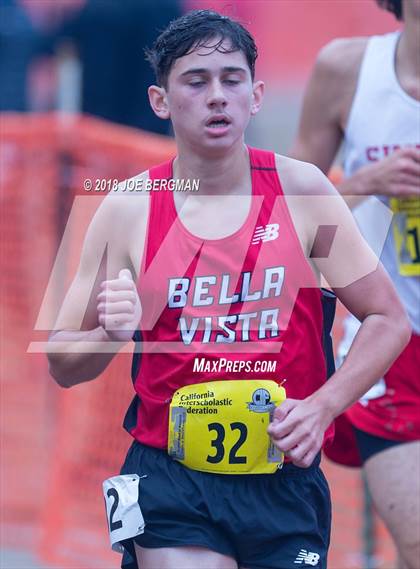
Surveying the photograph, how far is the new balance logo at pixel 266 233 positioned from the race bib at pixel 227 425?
37 centimetres

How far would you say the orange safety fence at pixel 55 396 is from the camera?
5852 mm

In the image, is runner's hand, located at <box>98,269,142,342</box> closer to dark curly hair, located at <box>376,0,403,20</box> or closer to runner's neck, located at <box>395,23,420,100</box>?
runner's neck, located at <box>395,23,420,100</box>

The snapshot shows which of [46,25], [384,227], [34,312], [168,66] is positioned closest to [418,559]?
[384,227]

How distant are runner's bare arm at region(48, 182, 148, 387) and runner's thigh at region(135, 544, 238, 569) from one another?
53 centimetres

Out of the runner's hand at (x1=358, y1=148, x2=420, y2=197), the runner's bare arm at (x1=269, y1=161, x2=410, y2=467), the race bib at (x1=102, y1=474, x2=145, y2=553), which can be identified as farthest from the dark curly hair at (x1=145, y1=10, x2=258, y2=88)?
the race bib at (x1=102, y1=474, x2=145, y2=553)

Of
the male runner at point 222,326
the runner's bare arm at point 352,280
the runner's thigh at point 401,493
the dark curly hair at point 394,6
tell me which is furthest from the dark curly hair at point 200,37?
the runner's thigh at point 401,493

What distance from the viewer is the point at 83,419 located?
19.4 ft

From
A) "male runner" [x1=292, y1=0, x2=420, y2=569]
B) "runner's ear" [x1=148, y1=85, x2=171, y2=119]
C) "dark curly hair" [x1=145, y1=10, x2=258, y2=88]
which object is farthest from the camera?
"male runner" [x1=292, y1=0, x2=420, y2=569]

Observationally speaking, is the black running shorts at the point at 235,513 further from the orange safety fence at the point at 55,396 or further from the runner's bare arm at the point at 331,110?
the orange safety fence at the point at 55,396

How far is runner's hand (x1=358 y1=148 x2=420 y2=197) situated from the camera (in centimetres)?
401

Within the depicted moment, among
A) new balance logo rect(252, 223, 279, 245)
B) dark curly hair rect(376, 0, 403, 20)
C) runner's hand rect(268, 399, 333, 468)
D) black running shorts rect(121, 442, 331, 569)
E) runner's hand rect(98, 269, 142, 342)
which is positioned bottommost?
black running shorts rect(121, 442, 331, 569)

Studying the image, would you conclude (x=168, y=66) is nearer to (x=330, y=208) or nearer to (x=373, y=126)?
(x=330, y=208)

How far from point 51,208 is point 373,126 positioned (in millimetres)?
2465

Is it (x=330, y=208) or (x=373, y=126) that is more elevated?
(x=373, y=126)
